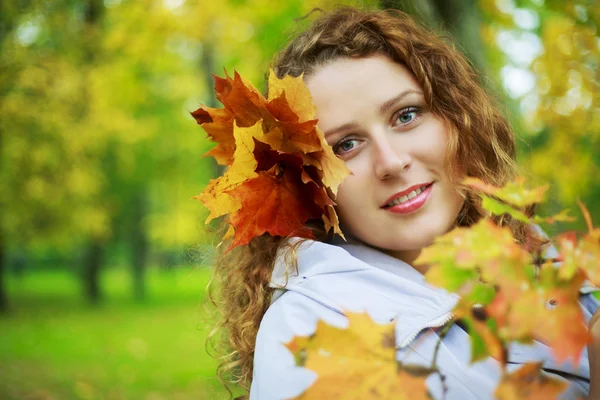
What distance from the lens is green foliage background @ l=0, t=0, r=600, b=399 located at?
424 centimetres

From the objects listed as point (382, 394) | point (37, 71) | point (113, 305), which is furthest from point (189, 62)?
point (382, 394)

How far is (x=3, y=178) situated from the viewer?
10359mm

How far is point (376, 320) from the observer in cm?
136

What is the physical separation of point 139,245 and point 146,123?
32.8 ft

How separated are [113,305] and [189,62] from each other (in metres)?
10.2

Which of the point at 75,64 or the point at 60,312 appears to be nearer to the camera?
the point at 75,64

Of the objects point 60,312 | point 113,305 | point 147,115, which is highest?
point 147,115

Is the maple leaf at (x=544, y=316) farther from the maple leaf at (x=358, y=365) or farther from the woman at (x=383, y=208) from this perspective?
the woman at (x=383, y=208)

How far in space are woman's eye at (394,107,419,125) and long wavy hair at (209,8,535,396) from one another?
8 cm

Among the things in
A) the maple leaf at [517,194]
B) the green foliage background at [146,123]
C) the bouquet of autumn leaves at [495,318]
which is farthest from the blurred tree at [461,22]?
the bouquet of autumn leaves at [495,318]

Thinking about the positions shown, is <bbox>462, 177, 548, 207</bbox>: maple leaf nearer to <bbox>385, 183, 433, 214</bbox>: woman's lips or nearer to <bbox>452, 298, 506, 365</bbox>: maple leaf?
<bbox>452, 298, 506, 365</bbox>: maple leaf

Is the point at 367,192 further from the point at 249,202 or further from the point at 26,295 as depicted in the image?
the point at 26,295

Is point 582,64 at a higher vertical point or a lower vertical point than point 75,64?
higher

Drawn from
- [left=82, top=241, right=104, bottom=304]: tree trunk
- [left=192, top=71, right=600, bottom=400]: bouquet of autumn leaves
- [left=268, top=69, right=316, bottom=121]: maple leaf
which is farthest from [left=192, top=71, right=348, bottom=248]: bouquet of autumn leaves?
[left=82, top=241, right=104, bottom=304]: tree trunk
